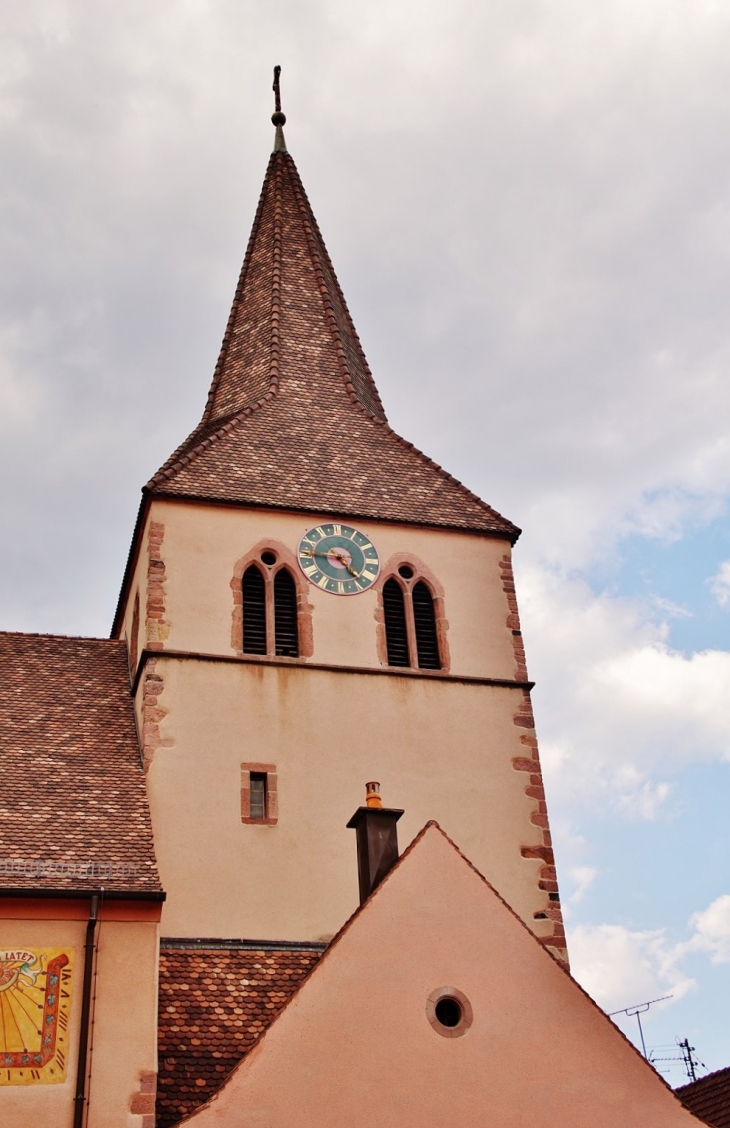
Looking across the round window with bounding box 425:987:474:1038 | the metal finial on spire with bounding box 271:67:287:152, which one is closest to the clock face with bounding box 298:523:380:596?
the round window with bounding box 425:987:474:1038

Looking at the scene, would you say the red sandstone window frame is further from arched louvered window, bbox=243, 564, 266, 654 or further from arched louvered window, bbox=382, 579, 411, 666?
arched louvered window, bbox=382, 579, 411, 666

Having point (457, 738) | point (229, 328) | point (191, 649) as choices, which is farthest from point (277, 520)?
point (229, 328)

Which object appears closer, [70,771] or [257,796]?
[70,771]

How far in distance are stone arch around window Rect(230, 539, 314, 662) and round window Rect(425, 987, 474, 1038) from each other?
6.92 metres

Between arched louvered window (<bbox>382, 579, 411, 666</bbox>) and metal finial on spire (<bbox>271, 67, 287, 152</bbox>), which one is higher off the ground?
metal finial on spire (<bbox>271, 67, 287, 152</bbox>)

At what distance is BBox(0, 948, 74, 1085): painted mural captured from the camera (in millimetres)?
12844

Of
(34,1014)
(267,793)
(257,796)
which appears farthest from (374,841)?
(34,1014)

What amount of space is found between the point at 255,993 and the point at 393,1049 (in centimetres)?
288

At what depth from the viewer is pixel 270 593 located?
2041 centimetres

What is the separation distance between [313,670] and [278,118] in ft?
60.8

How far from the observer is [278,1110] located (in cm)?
1253

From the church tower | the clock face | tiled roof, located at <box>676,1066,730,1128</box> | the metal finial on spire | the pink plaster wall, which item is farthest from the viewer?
the metal finial on spire

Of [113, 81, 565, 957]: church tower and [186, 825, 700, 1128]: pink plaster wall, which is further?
[113, 81, 565, 957]: church tower

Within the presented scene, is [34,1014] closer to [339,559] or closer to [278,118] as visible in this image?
[339,559]
